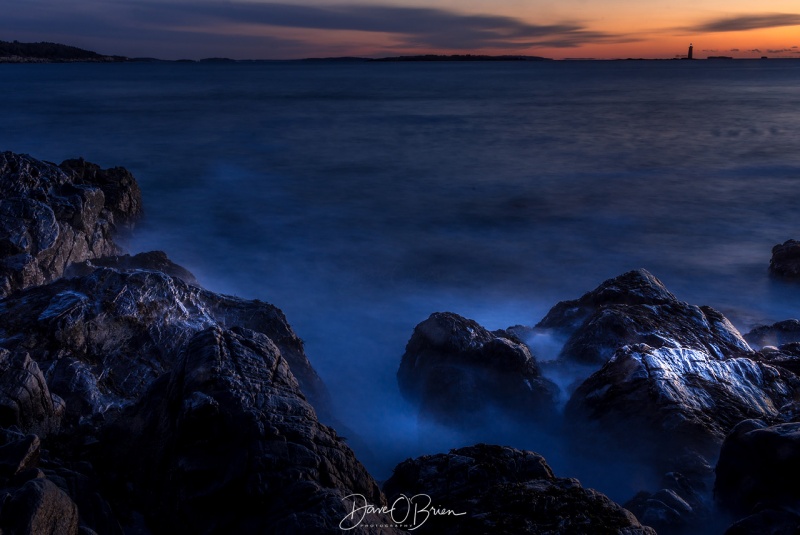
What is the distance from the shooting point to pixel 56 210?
833 cm

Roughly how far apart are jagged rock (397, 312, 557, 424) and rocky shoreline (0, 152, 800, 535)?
17 mm

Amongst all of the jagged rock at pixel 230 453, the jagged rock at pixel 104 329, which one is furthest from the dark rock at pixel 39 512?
the jagged rock at pixel 104 329

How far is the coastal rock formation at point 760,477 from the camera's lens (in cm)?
375

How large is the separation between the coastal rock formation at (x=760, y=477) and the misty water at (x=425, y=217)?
1.11m

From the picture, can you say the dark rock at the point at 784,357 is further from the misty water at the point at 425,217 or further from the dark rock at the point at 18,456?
the dark rock at the point at 18,456

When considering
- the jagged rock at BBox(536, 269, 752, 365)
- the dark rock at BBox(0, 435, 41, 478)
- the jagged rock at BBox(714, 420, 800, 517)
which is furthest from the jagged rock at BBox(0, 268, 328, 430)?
the jagged rock at BBox(714, 420, 800, 517)

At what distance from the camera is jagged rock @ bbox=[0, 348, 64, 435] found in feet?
12.8

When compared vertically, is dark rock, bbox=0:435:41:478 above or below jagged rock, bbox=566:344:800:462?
above

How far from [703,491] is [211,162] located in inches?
710

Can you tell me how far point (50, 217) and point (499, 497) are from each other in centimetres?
613

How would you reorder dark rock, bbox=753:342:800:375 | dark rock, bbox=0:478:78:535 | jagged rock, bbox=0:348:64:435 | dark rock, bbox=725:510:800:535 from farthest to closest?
1. dark rock, bbox=753:342:800:375
2. jagged rock, bbox=0:348:64:435
3. dark rock, bbox=725:510:800:535
4. dark rock, bbox=0:478:78:535

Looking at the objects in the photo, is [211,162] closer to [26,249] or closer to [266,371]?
[26,249]

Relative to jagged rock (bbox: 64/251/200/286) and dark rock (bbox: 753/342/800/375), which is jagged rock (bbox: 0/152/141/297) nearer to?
jagged rock (bbox: 64/251/200/286)
